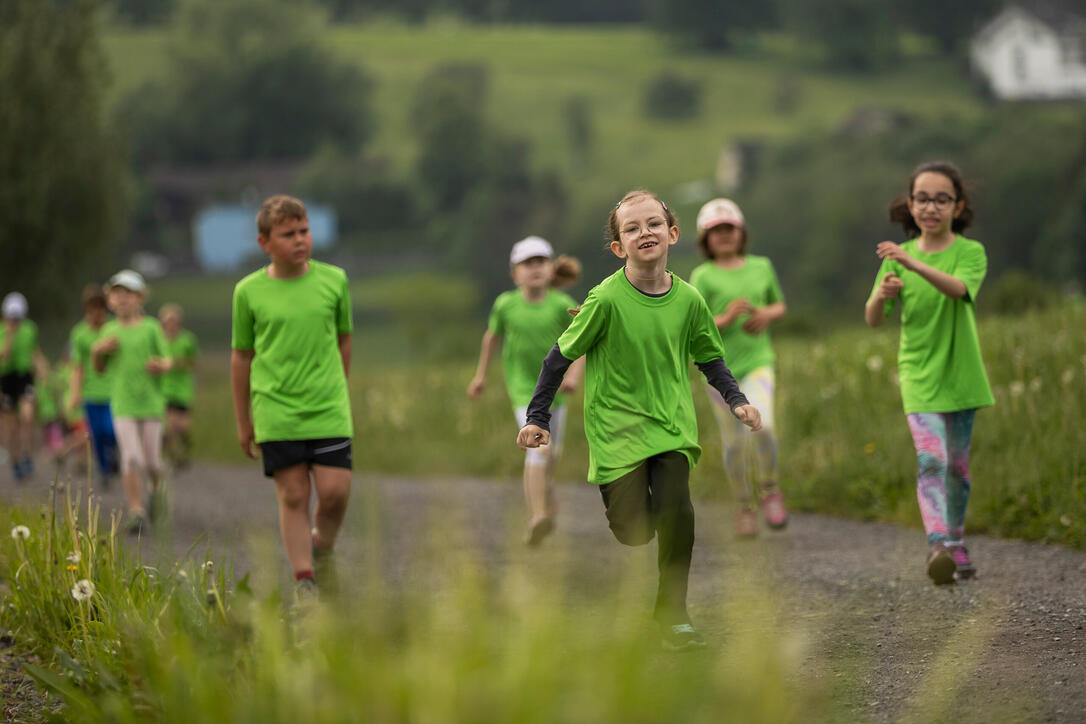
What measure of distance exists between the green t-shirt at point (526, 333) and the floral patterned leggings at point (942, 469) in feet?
9.53

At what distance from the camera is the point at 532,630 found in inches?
140

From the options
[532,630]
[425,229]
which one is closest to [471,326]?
[425,229]

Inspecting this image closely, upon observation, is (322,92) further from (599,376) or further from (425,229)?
(599,376)

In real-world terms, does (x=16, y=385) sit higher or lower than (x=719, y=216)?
lower

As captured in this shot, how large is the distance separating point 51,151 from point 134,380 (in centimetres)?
2767

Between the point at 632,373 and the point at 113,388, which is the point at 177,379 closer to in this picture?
the point at 113,388

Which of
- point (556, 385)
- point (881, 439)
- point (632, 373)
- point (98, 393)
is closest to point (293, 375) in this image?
point (556, 385)

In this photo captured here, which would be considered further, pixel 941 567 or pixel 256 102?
pixel 256 102

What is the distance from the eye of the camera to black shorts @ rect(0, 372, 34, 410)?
1691 cm

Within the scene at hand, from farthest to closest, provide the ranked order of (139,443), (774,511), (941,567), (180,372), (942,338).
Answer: (180,372) < (139,443) < (774,511) < (942,338) < (941,567)

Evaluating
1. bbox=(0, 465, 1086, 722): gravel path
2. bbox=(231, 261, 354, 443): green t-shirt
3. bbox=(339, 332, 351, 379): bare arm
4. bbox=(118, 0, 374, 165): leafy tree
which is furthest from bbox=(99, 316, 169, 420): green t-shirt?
bbox=(118, 0, 374, 165): leafy tree

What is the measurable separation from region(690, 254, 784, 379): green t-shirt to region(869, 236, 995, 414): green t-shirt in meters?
2.06

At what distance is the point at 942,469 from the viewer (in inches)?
282

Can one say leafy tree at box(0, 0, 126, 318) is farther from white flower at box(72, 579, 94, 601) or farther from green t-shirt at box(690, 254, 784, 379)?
white flower at box(72, 579, 94, 601)
